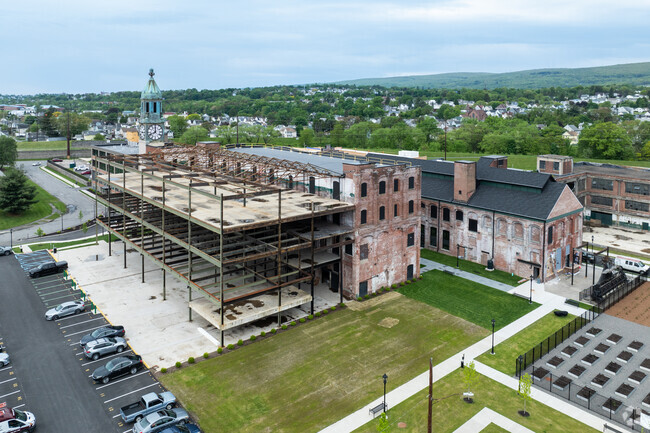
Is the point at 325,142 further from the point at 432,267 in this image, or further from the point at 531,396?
the point at 531,396

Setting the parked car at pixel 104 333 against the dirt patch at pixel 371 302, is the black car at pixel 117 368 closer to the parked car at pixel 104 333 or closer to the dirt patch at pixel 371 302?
the parked car at pixel 104 333

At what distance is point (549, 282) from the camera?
192ft

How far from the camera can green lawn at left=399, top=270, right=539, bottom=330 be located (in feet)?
162

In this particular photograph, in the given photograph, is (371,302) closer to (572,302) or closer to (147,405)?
(572,302)

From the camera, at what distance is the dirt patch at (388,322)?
4727 cm

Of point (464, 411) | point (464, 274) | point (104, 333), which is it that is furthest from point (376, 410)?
point (464, 274)

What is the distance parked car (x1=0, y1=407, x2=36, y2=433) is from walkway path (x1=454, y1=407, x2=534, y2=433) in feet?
92.5

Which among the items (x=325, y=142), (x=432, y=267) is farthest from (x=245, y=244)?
(x=325, y=142)

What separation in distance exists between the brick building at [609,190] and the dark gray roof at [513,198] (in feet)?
74.0

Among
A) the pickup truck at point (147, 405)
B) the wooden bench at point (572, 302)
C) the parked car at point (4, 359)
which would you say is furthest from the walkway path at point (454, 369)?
the parked car at point (4, 359)

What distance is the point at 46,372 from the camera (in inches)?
1518

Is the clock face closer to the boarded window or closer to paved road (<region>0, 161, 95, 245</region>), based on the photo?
paved road (<region>0, 161, 95, 245</region>)

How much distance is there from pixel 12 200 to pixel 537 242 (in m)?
90.3

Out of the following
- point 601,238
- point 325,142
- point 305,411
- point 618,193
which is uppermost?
point 325,142
